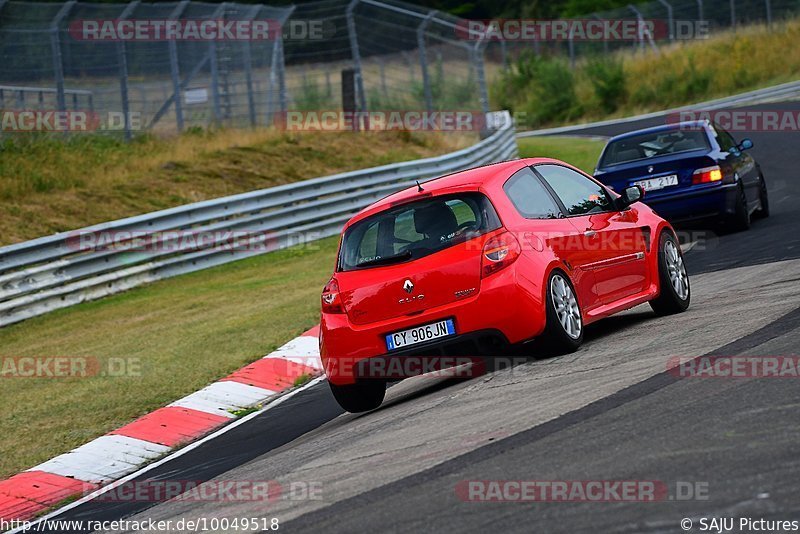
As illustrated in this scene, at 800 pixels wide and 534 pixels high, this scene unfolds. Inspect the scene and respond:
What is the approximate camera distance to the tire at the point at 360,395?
29.9 feet

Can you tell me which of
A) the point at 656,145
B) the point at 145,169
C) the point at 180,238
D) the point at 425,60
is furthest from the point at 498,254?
the point at 425,60

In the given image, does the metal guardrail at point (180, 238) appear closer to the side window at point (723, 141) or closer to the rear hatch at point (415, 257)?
the side window at point (723, 141)

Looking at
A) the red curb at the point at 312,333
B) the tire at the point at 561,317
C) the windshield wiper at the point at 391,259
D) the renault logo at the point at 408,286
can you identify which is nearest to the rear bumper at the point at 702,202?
the red curb at the point at 312,333

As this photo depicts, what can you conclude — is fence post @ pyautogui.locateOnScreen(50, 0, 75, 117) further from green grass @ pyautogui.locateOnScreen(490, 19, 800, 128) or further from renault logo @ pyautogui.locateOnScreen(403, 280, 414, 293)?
green grass @ pyautogui.locateOnScreen(490, 19, 800, 128)

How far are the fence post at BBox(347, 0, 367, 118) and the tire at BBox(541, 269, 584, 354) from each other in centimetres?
1868

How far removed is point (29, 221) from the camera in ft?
65.4

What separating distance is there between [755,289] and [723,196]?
5.12 metres

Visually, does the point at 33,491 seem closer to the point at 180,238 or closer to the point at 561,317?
the point at 561,317

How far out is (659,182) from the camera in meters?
15.8

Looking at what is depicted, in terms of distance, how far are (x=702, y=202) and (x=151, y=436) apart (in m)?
8.33

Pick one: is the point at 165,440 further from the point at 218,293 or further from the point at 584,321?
the point at 218,293

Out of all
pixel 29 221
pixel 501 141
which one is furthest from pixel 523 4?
pixel 29 221

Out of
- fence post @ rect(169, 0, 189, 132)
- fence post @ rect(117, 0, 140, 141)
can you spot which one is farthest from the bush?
fence post @ rect(117, 0, 140, 141)

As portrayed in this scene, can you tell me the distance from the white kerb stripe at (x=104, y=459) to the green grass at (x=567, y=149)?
59.2ft
